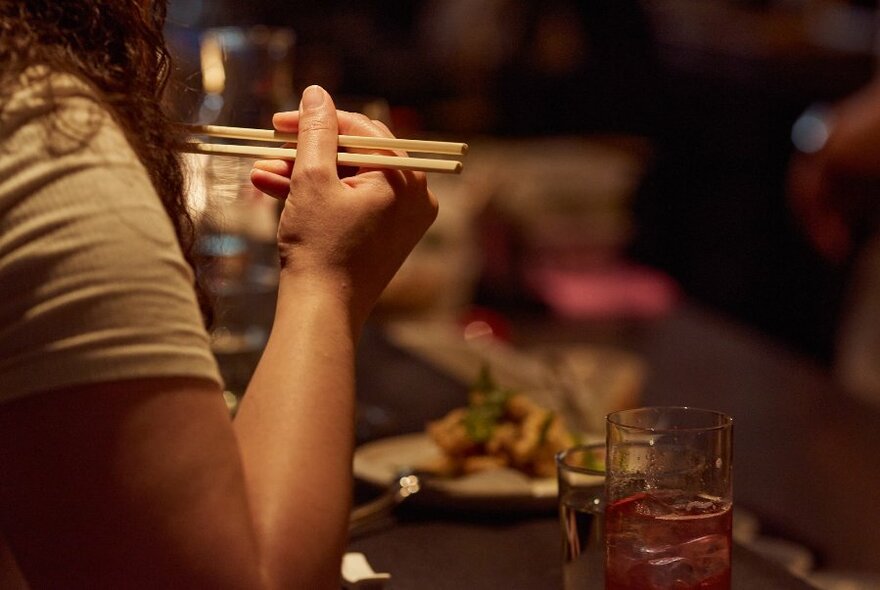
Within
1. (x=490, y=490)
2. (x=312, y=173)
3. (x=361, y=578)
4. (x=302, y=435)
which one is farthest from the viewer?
(x=490, y=490)

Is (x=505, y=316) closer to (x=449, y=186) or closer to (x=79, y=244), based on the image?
(x=449, y=186)

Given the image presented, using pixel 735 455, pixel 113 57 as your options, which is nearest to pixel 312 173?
pixel 113 57

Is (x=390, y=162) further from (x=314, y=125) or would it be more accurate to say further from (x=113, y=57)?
(x=113, y=57)

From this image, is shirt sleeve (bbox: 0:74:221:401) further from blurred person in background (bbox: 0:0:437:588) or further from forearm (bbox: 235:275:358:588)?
forearm (bbox: 235:275:358:588)

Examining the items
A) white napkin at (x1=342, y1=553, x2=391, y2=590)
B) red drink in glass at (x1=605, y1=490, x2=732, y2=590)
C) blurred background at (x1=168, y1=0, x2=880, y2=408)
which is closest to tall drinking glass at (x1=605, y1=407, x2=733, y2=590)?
red drink in glass at (x1=605, y1=490, x2=732, y2=590)

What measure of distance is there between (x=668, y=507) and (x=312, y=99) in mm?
432

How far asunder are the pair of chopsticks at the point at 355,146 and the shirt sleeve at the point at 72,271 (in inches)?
8.6

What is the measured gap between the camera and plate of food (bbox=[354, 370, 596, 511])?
136cm

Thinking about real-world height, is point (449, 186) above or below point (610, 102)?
below

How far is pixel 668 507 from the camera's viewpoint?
968mm

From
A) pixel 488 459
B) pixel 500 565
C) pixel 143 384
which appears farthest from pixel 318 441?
pixel 488 459

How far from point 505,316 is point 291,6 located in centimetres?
228

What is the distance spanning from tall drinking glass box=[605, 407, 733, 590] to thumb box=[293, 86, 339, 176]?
309 mm

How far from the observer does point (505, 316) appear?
365 cm
